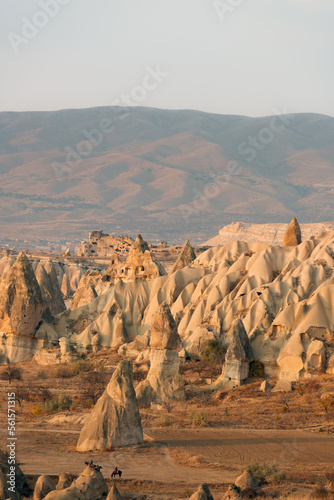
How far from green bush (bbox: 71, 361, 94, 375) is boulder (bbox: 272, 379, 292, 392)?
1267cm

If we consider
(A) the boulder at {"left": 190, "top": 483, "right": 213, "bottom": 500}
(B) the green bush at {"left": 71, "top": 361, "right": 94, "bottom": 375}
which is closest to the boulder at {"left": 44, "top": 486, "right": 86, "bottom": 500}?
(A) the boulder at {"left": 190, "top": 483, "right": 213, "bottom": 500}

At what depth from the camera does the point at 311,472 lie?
2223 cm

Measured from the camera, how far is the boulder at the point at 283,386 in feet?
119

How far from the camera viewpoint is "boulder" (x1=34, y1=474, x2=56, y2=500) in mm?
19672

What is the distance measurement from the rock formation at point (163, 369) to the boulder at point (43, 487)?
48.5 feet

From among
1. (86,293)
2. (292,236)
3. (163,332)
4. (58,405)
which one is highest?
(292,236)

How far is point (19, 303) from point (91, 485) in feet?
108

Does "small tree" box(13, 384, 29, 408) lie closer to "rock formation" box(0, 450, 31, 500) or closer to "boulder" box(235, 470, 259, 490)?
"rock formation" box(0, 450, 31, 500)

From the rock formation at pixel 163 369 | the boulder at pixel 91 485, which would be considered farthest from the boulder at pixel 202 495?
the rock formation at pixel 163 369

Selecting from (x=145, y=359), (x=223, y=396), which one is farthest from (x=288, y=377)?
(x=145, y=359)

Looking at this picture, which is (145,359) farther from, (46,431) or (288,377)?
(46,431)

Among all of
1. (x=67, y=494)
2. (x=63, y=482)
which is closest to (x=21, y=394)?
(x=63, y=482)

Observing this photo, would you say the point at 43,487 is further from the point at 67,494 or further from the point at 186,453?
the point at 186,453

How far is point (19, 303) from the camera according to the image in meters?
51.3
